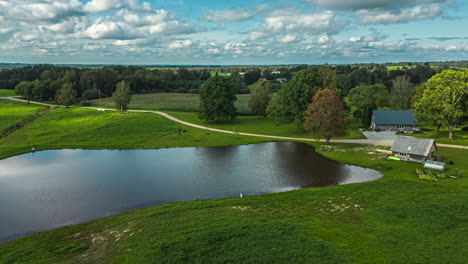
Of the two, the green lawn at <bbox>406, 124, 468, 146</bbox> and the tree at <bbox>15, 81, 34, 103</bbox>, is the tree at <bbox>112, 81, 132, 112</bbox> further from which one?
the green lawn at <bbox>406, 124, 468, 146</bbox>

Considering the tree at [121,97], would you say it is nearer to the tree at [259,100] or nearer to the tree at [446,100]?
the tree at [259,100]

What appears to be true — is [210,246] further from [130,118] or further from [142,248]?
[130,118]

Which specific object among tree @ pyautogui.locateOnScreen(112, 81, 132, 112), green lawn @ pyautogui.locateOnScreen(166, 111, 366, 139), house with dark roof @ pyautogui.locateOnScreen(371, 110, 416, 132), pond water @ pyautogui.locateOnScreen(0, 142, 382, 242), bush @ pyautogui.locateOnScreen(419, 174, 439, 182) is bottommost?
pond water @ pyautogui.locateOnScreen(0, 142, 382, 242)

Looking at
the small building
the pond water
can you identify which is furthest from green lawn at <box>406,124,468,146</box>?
the pond water

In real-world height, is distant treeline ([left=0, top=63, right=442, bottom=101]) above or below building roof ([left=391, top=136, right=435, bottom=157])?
above

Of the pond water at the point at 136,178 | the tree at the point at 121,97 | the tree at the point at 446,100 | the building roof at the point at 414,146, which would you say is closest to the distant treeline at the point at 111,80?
the tree at the point at 121,97

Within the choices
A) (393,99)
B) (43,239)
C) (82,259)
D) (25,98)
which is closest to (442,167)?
(82,259)
